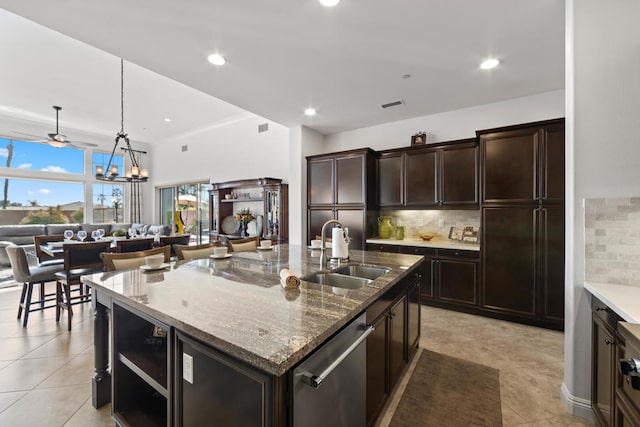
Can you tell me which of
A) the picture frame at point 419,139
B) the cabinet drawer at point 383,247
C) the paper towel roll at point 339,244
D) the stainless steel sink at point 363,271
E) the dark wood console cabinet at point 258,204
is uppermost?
the picture frame at point 419,139

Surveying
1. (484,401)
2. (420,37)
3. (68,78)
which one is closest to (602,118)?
(420,37)

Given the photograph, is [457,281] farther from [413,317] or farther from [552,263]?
[413,317]

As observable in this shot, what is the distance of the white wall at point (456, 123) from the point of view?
366 cm

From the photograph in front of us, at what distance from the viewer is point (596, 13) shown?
175cm

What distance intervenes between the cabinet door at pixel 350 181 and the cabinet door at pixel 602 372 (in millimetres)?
3047

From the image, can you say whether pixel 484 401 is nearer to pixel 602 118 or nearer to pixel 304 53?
pixel 602 118

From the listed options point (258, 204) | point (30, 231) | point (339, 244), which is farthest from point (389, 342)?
point (30, 231)

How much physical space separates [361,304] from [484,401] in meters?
1.53

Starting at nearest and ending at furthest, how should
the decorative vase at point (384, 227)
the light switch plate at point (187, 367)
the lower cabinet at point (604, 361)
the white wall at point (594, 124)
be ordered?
the light switch plate at point (187, 367) → the lower cabinet at point (604, 361) → the white wall at point (594, 124) → the decorative vase at point (384, 227)

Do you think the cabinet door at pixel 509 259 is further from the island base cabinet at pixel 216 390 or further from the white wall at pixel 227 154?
the white wall at pixel 227 154

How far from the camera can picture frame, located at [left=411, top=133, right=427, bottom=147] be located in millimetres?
4344

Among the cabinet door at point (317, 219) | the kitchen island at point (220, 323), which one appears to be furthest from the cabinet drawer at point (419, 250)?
the kitchen island at point (220, 323)

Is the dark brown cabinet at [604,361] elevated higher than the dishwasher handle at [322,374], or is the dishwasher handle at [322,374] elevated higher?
the dishwasher handle at [322,374]

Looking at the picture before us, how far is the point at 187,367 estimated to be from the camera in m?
1.11
